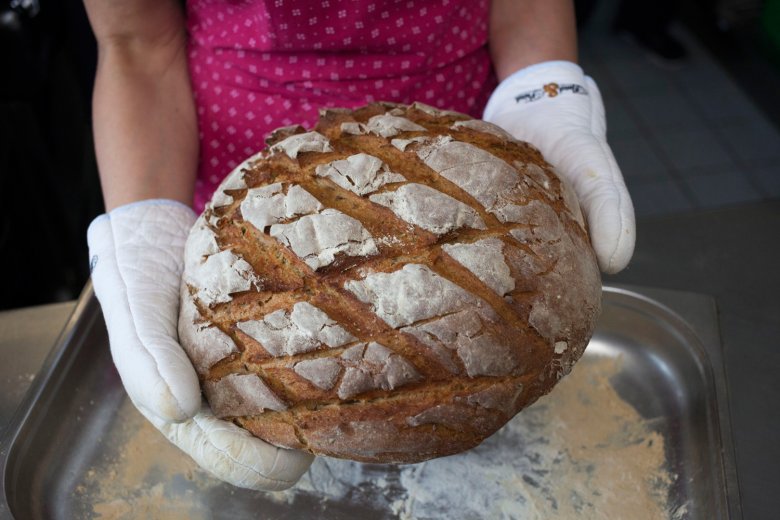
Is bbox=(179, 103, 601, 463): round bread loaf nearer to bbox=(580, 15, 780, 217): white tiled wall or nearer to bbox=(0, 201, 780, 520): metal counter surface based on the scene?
bbox=(0, 201, 780, 520): metal counter surface

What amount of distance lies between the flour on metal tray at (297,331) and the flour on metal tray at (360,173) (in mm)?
221

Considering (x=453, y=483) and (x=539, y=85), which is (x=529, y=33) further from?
(x=453, y=483)

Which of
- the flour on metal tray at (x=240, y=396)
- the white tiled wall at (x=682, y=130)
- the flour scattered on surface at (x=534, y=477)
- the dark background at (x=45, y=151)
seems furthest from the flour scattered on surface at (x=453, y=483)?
the white tiled wall at (x=682, y=130)

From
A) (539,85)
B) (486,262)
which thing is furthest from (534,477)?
(539,85)

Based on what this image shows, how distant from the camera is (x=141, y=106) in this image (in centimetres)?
157

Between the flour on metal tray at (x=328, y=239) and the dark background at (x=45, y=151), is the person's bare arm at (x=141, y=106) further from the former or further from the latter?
the dark background at (x=45, y=151)

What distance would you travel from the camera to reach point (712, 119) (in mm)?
4055

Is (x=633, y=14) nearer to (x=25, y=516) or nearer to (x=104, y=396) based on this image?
(x=104, y=396)

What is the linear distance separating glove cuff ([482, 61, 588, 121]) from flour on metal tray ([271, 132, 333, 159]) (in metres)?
0.58

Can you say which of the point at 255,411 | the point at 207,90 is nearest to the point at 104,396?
the point at 255,411

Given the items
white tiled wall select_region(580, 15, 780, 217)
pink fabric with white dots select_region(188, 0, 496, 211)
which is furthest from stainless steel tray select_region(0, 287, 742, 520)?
white tiled wall select_region(580, 15, 780, 217)

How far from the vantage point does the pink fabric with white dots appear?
1.50m

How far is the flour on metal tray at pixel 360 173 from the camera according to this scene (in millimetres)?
1177

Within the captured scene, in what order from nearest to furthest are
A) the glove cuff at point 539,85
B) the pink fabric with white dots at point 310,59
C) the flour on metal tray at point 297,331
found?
1. the flour on metal tray at point 297,331
2. the pink fabric with white dots at point 310,59
3. the glove cuff at point 539,85
